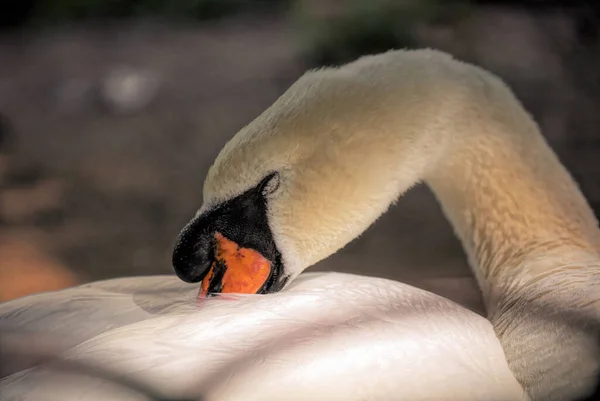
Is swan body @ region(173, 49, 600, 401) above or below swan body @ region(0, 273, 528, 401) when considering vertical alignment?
above

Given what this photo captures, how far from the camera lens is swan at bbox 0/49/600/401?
0.76 m

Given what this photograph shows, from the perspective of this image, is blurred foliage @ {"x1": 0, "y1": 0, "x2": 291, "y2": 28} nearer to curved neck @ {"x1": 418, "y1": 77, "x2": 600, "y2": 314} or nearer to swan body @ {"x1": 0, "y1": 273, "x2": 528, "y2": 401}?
curved neck @ {"x1": 418, "y1": 77, "x2": 600, "y2": 314}

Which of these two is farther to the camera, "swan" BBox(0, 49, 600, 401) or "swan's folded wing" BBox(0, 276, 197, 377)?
"swan's folded wing" BBox(0, 276, 197, 377)

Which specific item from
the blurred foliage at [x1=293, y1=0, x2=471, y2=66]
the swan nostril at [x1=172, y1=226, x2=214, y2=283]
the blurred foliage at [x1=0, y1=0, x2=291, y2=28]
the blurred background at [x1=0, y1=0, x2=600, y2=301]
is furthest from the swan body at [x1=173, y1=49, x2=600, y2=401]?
the blurred foliage at [x1=0, y1=0, x2=291, y2=28]

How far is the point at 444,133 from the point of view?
1.04 metres

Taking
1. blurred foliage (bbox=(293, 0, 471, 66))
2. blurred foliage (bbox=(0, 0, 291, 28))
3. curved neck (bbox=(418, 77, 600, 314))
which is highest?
blurred foliage (bbox=(0, 0, 291, 28))

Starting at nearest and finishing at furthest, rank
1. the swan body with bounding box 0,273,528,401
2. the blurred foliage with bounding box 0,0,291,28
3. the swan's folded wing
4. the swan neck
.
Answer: the swan body with bounding box 0,273,528,401, the swan's folded wing, the swan neck, the blurred foliage with bounding box 0,0,291,28

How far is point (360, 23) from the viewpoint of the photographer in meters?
1.82

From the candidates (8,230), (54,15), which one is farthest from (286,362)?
(54,15)

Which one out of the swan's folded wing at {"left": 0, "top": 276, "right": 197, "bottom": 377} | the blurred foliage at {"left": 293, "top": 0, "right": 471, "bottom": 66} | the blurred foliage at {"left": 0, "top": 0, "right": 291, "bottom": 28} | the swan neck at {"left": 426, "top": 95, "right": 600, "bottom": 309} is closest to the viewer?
the swan's folded wing at {"left": 0, "top": 276, "right": 197, "bottom": 377}

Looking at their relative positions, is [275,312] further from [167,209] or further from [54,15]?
[54,15]

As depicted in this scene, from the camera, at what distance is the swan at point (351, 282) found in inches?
29.8

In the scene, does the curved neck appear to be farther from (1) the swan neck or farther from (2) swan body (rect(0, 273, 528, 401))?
(2) swan body (rect(0, 273, 528, 401))

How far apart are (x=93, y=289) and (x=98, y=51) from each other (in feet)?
5.15
